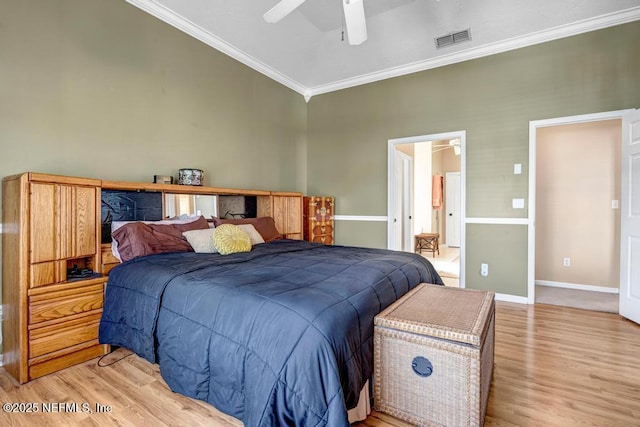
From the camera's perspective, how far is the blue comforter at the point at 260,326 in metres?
1.24

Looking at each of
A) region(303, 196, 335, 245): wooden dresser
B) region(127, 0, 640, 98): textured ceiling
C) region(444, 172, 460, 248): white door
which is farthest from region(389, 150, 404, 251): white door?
region(444, 172, 460, 248): white door

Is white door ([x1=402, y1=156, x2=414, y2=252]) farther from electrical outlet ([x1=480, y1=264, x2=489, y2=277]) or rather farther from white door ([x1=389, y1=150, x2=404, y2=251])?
electrical outlet ([x1=480, y1=264, x2=489, y2=277])

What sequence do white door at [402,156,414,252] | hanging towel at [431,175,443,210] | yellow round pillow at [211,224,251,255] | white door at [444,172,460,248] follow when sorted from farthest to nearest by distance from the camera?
white door at [444,172,460,248], hanging towel at [431,175,443,210], white door at [402,156,414,252], yellow round pillow at [211,224,251,255]

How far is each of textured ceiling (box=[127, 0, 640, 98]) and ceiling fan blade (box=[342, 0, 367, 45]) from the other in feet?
5.13

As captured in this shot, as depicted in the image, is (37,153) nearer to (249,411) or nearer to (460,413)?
(249,411)

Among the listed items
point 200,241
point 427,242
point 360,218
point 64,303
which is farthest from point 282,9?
point 427,242

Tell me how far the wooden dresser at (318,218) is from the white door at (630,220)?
3477 millimetres

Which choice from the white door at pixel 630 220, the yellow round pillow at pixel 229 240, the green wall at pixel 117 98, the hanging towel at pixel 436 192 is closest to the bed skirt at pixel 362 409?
the yellow round pillow at pixel 229 240

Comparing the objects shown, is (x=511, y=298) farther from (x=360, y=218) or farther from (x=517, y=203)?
(x=360, y=218)

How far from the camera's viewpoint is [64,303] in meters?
2.12

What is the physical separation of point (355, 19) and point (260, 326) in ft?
6.95

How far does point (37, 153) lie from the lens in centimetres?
237

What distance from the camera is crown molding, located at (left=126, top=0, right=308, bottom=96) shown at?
3039 mm

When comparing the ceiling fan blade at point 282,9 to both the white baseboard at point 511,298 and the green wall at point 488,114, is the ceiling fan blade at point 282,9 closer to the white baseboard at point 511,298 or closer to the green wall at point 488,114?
the green wall at point 488,114
